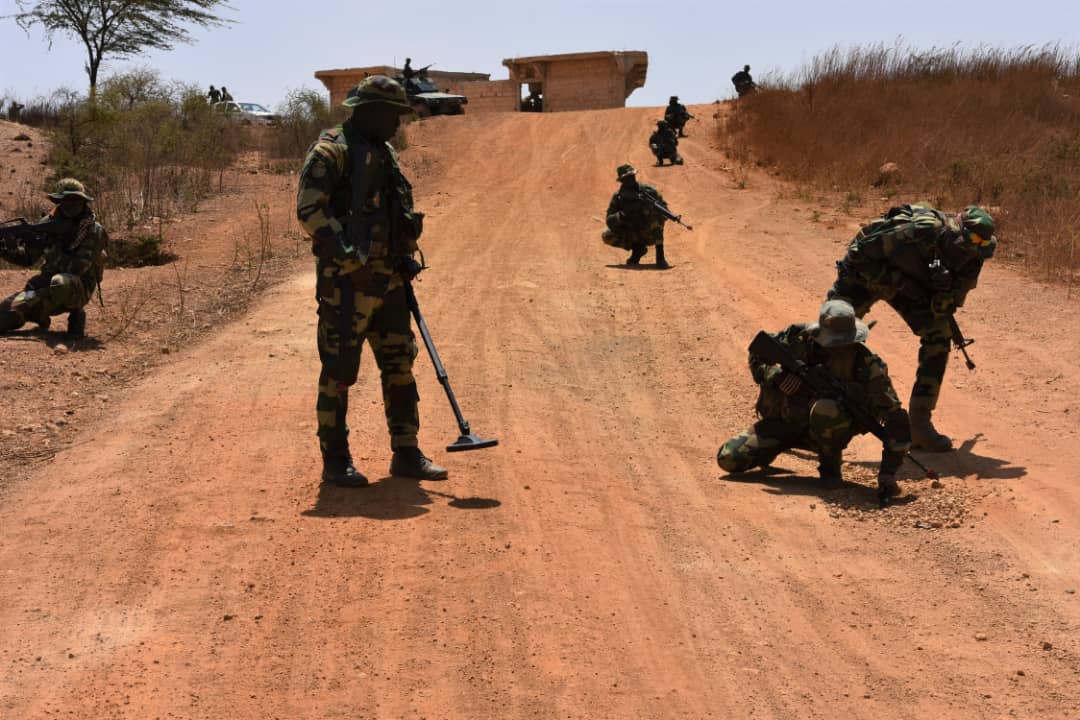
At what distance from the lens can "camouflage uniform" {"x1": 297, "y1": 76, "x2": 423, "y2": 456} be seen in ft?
18.4

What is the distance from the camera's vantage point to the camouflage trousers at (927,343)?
732cm

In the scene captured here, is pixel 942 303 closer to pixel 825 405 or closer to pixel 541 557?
pixel 825 405

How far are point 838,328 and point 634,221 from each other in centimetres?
831

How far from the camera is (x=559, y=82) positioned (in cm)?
3838

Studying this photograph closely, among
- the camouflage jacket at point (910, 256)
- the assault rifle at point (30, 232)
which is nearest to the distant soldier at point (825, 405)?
the camouflage jacket at point (910, 256)

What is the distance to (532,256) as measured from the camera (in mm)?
14594

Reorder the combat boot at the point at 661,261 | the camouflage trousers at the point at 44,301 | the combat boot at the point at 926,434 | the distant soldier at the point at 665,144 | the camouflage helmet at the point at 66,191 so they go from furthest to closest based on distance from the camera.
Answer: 1. the distant soldier at the point at 665,144
2. the combat boot at the point at 661,261
3. the camouflage helmet at the point at 66,191
4. the camouflage trousers at the point at 44,301
5. the combat boot at the point at 926,434

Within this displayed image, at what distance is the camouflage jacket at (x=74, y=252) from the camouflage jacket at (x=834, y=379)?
6.29m

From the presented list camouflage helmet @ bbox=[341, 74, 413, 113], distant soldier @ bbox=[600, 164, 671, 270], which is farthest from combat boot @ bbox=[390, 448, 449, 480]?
distant soldier @ bbox=[600, 164, 671, 270]

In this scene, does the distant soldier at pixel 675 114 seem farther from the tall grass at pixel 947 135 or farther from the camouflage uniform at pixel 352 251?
the camouflage uniform at pixel 352 251

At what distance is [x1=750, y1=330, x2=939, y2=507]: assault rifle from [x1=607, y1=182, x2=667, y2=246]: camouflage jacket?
7.81 meters

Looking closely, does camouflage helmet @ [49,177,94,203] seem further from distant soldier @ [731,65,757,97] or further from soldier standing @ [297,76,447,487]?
distant soldier @ [731,65,757,97]

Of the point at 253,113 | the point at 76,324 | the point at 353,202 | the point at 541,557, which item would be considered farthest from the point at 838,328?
the point at 253,113

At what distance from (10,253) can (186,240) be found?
5.54 metres
